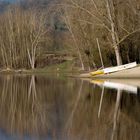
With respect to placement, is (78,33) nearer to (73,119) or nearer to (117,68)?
(117,68)

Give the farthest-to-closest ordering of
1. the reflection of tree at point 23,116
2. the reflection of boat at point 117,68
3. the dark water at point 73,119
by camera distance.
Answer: the reflection of boat at point 117,68
the reflection of tree at point 23,116
the dark water at point 73,119

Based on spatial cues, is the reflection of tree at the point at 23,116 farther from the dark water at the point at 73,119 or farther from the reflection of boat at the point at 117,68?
the reflection of boat at the point at 117,68

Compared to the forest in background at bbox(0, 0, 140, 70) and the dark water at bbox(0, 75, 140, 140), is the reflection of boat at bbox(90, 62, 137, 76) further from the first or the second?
the dark water at bbox(0, 75, 140, 140)

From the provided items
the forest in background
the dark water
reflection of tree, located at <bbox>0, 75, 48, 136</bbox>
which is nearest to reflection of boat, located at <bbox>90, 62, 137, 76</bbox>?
the forest in background

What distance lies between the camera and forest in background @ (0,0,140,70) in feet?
165

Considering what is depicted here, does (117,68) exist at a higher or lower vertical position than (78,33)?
lower

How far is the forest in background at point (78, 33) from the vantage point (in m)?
50.2

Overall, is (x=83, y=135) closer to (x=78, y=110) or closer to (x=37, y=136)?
(x=37, y=136)

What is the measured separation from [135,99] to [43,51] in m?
67.7

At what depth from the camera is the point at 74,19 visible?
60.2m

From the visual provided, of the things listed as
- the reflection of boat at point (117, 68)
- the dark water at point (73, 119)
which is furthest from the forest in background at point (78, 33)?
the dark water at point (73, 119)

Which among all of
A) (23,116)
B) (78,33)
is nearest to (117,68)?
(78,33)

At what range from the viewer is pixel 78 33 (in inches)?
2435

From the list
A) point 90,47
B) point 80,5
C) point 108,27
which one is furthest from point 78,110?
point 90,47
